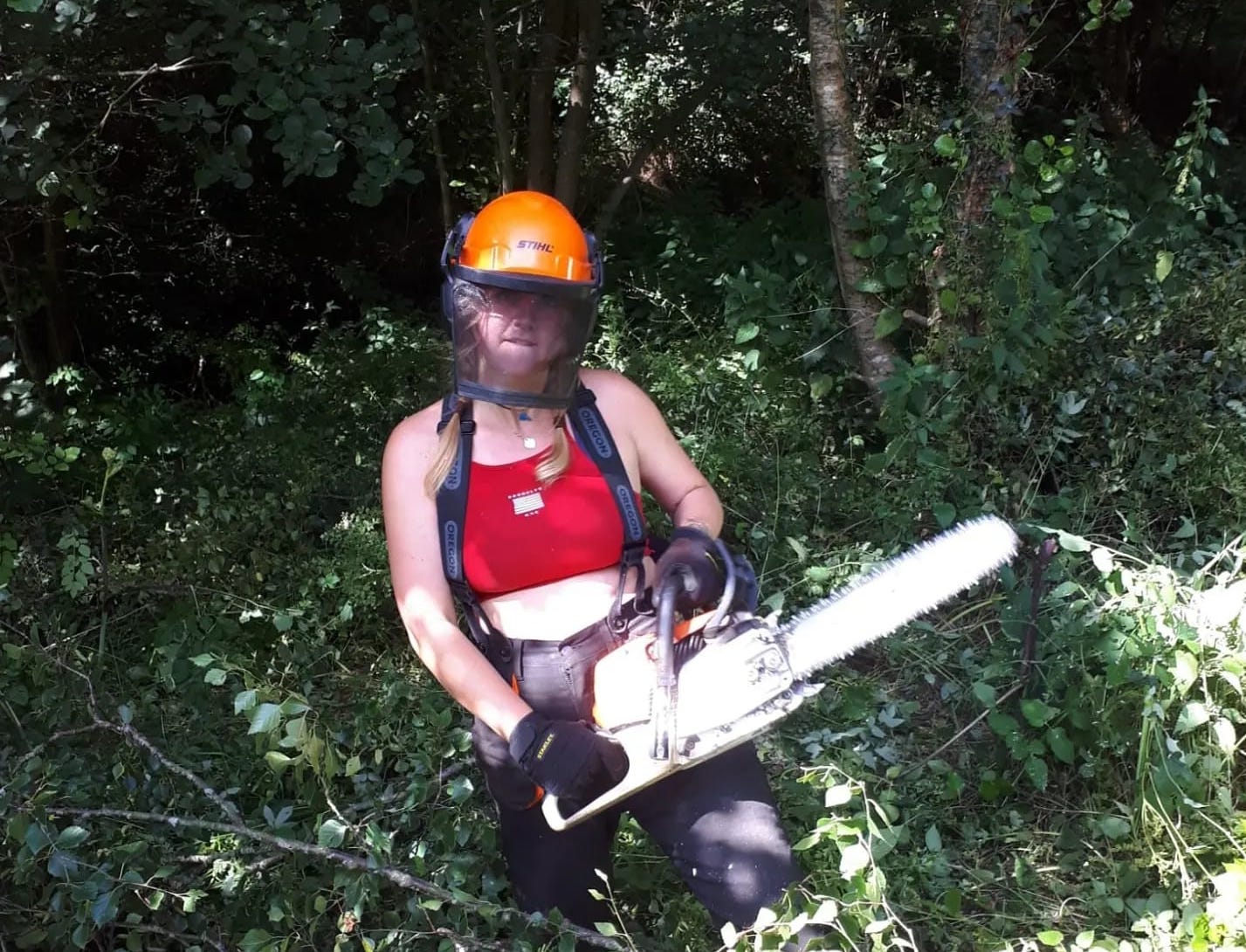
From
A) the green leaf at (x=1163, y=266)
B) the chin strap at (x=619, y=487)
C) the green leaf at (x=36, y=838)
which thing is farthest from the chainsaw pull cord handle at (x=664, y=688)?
the green leaf at (x=1163, y=266)

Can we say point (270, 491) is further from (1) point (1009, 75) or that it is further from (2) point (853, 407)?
(1) point (1009, 75)

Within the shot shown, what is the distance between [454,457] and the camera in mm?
2152

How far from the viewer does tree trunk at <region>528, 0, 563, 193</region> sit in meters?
5.84

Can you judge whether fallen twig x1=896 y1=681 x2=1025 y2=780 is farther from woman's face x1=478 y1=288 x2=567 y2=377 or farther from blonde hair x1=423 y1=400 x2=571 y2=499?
woman's face x1=478 y1=288 x2=567 y2=377

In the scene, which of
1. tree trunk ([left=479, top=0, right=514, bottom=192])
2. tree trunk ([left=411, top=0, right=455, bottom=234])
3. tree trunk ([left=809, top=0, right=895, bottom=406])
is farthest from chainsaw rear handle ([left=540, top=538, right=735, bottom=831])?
tree trunk ([left=479, top=0, right=514, bottom=192])

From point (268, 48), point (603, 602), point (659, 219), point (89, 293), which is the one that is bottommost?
point (89, 293)

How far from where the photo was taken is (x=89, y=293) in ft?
23.1

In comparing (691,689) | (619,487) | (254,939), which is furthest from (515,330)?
(254,939)

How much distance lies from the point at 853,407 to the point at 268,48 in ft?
9.00

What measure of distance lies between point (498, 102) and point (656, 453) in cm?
394

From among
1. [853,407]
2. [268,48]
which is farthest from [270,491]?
[853,407]

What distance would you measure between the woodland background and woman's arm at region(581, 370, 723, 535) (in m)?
0.67

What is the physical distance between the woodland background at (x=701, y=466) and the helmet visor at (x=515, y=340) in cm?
100

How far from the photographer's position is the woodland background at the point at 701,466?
2.76m
